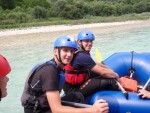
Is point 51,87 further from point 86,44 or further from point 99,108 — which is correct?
point 86,44

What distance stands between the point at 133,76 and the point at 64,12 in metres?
36.1

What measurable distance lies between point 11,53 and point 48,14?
2741 cm

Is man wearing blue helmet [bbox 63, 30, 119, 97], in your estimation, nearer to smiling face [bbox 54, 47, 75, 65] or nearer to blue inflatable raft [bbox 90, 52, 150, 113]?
blue inflatable raft [bbox 90, 52, 150, 113]

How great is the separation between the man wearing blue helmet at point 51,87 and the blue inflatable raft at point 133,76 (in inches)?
19.4

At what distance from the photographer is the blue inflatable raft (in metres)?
2.87

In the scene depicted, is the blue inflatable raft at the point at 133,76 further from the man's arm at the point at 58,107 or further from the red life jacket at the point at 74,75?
the man's arm at the point at 58,107

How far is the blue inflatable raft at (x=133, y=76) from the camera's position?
287 centimetres

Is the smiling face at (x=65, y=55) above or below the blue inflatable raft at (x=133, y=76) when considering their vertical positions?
above

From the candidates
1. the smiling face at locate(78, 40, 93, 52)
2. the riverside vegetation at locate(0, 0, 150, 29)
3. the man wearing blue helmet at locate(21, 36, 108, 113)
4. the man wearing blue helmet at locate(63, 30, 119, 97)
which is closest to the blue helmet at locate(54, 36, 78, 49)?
the man wearing blue helmet at locate(21, 36, 108, 113)

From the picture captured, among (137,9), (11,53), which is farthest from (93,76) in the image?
(137,9)

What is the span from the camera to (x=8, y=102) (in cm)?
534

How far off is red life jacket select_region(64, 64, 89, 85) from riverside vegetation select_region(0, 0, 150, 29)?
2846 centimetres

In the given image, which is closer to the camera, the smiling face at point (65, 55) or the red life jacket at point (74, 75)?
the smiling face at point (65, 55)

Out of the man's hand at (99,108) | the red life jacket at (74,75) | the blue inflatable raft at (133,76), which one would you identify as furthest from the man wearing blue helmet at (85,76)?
the man's hand at (99,108)
